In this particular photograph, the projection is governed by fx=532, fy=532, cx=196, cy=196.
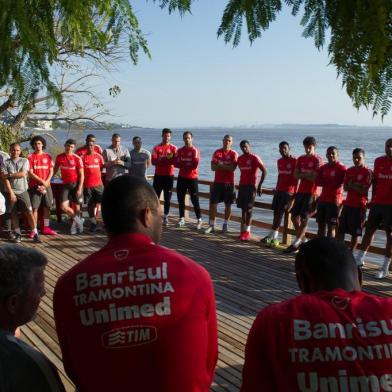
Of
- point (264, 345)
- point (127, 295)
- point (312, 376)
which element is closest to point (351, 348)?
point (312, 376)

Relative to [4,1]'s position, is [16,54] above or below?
below

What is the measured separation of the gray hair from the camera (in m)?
1.76

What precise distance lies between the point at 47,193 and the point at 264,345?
7748 mm

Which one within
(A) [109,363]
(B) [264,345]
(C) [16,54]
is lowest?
(A) [109,363]

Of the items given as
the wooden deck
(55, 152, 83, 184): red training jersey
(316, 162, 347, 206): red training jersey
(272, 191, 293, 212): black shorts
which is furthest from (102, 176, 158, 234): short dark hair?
→ (55, 152, 83, 184): red training jersey

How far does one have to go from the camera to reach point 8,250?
6.07 feet

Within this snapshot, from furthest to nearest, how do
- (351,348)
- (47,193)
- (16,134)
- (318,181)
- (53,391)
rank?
(16,134) → (47,193) → (318,181) → (53,391) → (351,348)

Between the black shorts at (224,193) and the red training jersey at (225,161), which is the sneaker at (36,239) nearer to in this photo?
the black shorts at (224,193)

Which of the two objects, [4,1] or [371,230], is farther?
[371,230]

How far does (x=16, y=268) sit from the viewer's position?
1.80m

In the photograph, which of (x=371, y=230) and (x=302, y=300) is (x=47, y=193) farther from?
(x=302, y=300)

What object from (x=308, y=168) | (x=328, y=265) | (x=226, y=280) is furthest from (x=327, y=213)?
(x=328, y=265)

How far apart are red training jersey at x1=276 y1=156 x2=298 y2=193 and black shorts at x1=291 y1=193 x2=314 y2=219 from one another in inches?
14.9

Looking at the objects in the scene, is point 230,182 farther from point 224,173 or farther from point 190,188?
point 190,188
